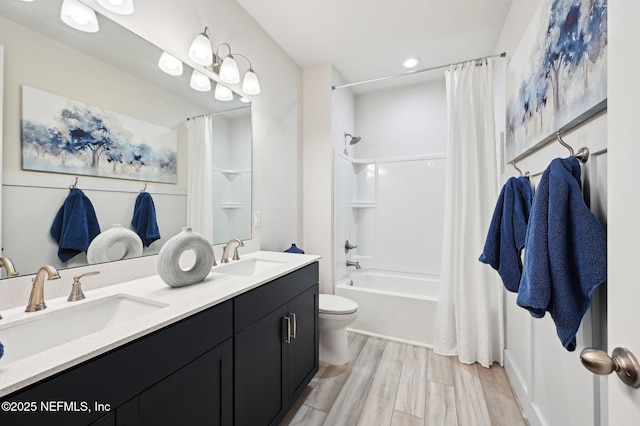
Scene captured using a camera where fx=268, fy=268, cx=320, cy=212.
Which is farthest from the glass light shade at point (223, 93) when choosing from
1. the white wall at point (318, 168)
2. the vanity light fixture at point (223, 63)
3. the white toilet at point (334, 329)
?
the white toilet at point (334, 329)

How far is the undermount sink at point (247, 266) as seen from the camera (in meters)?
1.58

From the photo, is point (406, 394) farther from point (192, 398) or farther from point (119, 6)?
point (119, 6)

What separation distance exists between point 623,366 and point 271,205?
2085mm

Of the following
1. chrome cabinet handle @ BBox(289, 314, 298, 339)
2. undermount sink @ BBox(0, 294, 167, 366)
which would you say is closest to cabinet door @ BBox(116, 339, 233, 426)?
undermount sink @ BBox(0, 294, 167, 366)

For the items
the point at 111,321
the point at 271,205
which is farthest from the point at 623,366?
the point at 271,205

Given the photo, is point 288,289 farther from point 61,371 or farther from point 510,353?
point 510,353

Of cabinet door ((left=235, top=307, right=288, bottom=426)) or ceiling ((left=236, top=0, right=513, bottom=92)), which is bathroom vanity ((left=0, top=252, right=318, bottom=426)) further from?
ceiling ((left=236, top=0, right=513, bottom=92))

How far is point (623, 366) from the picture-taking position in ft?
1.38

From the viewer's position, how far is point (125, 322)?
0.84 m

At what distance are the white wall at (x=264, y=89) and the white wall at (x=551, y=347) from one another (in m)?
1.73

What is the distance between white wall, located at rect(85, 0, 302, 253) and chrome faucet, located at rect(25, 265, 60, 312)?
3.66 ft

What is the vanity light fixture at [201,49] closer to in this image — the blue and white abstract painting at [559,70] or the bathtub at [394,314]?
the blue and white abstract painting at [559,70]

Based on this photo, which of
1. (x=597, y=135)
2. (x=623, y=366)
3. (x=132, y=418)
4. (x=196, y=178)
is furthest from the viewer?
(x=196, y=178)

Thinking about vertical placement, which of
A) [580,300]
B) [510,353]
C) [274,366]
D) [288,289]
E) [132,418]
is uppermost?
[580,300]
